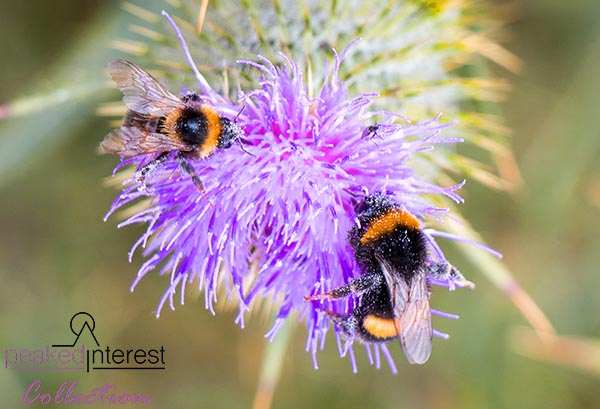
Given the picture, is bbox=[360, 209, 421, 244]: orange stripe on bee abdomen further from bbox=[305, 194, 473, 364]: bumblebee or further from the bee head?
the bee head

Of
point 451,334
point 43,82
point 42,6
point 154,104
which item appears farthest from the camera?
point 451,334

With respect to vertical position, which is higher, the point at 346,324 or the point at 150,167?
the point at 150,167

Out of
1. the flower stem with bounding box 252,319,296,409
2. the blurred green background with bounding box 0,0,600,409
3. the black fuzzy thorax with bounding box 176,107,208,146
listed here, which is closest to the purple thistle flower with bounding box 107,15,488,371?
the black fuzzy thorax with bounding box 176,107,208,146

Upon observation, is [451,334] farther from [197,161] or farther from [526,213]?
[197,161]

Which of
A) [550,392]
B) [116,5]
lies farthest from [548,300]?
[116,5]

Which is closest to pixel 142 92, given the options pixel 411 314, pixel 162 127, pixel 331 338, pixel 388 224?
pixel 162 127

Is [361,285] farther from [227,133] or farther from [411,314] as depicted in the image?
[227,133]

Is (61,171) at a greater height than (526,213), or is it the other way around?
(61,171)
